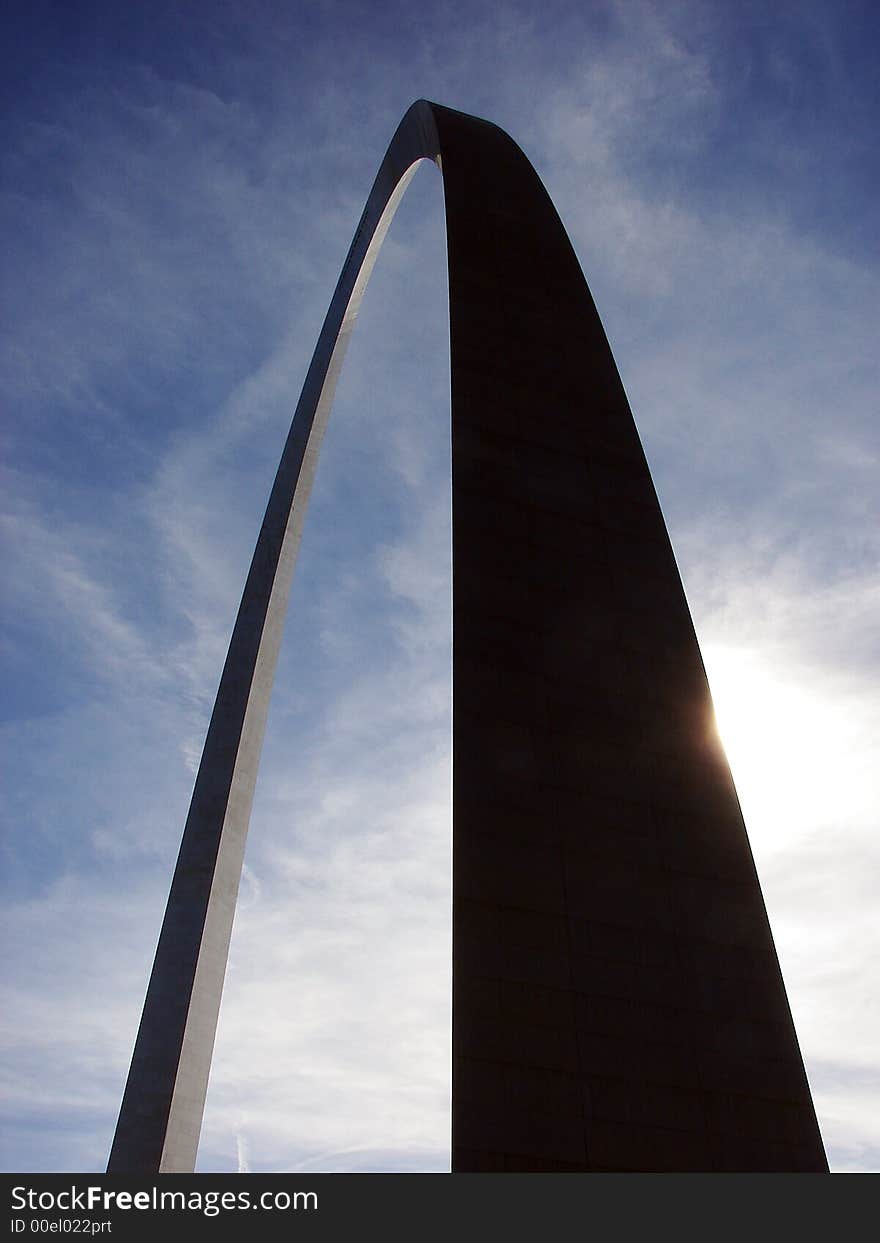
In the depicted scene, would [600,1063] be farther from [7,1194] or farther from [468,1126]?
[7,1194]

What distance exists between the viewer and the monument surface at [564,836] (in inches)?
340

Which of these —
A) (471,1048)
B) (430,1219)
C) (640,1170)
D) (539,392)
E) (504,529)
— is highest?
(539,392)

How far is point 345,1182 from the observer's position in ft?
20.9

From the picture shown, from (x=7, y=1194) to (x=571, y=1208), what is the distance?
4.15 metres

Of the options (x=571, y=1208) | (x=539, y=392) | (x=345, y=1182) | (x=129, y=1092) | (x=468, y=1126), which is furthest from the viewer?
(x=129, y=1092)

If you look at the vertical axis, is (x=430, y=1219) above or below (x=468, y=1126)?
below

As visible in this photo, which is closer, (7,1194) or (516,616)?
(7,1194)

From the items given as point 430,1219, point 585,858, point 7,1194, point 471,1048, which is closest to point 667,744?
point 585,858

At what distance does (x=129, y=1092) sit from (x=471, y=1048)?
9761 millimetres

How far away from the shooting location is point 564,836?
392 inches

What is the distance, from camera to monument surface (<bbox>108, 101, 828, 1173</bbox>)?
28.4ft

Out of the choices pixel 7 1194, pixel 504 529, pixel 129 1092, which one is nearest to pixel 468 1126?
Answer: pixel 7 1194

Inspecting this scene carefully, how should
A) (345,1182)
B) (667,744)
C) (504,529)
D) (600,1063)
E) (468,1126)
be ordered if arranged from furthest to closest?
(504,529), (667,744), (600,1063), (468,1126), (345,1182)

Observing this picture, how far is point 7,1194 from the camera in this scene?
6.48 meters
